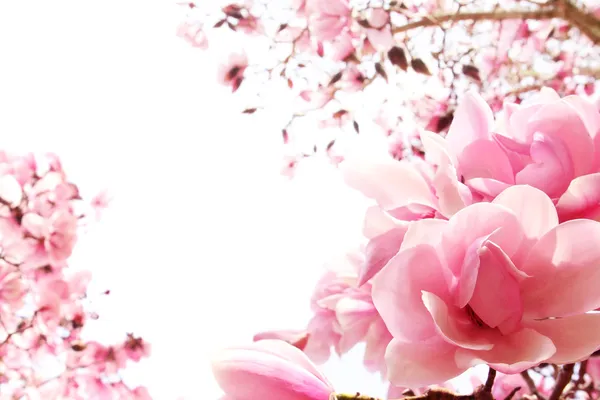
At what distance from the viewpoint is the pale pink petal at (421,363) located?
18 cm

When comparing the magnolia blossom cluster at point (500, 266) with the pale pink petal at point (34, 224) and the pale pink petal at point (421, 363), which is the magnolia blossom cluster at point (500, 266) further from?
the pale pink petal at point (34, 224)

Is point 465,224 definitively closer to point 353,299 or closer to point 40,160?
point 353,299

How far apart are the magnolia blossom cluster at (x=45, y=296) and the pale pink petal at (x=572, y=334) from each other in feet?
3.38

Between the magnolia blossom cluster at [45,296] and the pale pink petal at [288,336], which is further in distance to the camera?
the magnolia blossom cluster at [45,296]

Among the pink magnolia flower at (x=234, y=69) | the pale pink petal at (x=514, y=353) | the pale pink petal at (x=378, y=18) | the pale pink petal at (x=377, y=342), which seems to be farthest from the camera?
the pink magnolia flower at (x=234, y=69)

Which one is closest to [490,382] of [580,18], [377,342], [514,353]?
[514,353]

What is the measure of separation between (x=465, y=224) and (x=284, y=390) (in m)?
0.10

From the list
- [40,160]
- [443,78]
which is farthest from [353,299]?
[443,78]

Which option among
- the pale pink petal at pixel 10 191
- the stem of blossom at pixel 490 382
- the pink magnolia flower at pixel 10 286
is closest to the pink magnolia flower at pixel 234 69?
the pale pink petal at pixel 10 191

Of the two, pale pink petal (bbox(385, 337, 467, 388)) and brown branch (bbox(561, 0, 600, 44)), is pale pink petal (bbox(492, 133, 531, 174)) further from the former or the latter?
brown branch (bbox(561, 0, 600, 44))

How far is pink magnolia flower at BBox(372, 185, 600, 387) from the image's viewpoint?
18cm

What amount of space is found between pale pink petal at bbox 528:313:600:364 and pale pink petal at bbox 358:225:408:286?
0.06 metres

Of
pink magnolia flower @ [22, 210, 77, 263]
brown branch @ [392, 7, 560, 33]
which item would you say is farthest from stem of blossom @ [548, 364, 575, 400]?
pink magnolia flower @ [22, 210, 77, 263]

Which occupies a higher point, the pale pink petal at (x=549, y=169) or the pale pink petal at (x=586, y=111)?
the pale pink petal at (x=586, y=111)
